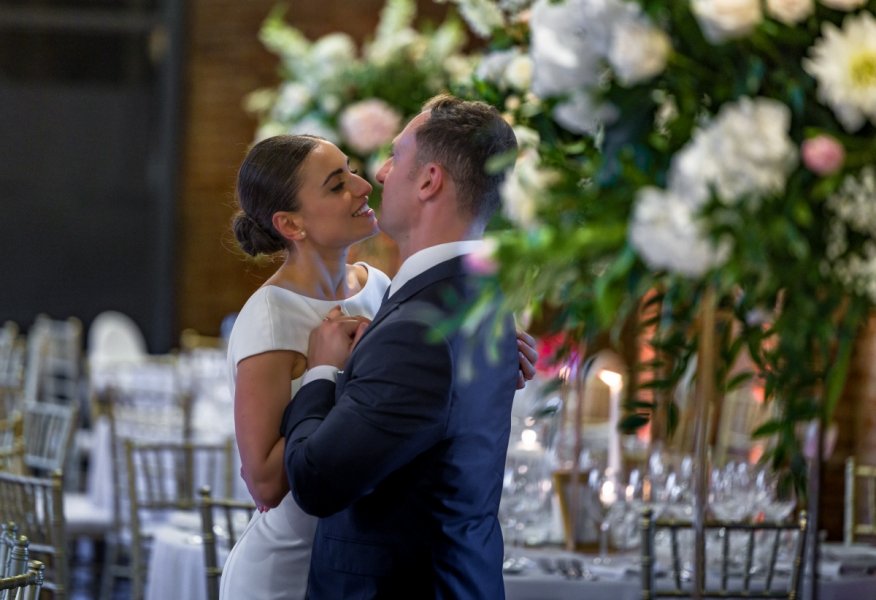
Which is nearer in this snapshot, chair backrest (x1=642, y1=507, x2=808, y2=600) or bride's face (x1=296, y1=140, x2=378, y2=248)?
bride's face (x1=296, y1=140, x2=378, y2=248)

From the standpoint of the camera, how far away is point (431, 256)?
2.14 m

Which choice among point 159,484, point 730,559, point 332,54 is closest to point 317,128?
point 332,54

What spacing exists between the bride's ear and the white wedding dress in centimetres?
10

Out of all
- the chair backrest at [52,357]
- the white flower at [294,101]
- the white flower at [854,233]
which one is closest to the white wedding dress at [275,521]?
the white flower at [854,233]

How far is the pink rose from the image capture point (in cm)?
143

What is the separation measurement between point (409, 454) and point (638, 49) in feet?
2.60

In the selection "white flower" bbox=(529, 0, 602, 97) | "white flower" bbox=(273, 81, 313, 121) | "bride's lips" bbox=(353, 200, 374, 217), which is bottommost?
"bride's lips" bbox=(353, 200, 374, 217)

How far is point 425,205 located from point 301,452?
0.43 m

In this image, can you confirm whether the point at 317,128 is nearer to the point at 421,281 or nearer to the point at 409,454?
the point at 421,281

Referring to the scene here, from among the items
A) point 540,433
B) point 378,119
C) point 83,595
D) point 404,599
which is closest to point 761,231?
point 404,599

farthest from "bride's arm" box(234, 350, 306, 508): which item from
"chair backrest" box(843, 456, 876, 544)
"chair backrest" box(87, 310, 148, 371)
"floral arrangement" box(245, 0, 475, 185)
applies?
"chair backrest" box(87, 310, 148, 371)

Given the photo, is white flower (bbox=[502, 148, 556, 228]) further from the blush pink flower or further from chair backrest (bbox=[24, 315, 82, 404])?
chair backrest (bbox=[24, 315, 82, 404])

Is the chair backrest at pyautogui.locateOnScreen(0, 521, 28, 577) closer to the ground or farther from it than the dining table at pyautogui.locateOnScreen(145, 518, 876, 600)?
farther from it

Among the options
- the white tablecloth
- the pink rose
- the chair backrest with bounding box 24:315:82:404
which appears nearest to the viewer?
the pink rose
